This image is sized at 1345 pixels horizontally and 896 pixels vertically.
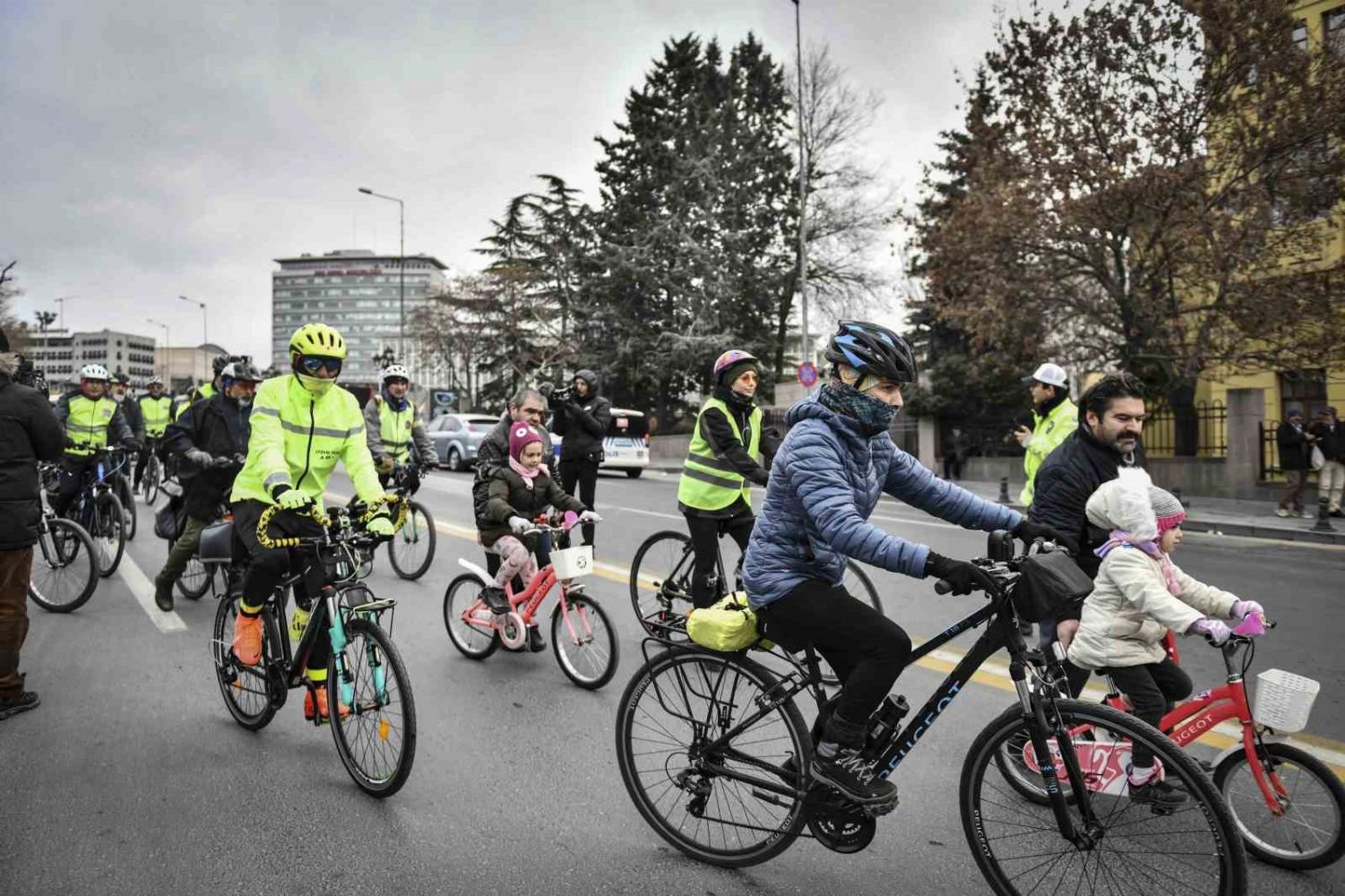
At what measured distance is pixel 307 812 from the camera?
11.9ft

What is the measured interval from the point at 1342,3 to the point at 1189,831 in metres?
23.8

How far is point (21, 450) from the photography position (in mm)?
4918

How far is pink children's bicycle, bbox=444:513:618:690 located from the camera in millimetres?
5242

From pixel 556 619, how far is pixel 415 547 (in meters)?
4.09

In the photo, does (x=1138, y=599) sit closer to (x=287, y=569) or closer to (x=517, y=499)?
(x=287, y=569)

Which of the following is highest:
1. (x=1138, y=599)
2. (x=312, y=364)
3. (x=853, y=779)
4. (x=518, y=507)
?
(x=312, y=364)

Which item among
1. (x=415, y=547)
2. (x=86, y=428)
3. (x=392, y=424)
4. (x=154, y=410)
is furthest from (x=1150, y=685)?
(x=154, y=410)

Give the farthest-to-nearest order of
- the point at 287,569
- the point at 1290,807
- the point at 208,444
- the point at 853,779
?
the point at 208,444, the point at 287,569, the point at 1290,807, the point at 853,779

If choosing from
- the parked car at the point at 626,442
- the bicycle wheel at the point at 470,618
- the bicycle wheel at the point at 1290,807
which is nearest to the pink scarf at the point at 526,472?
the bicycle wheel at the point at 470,618

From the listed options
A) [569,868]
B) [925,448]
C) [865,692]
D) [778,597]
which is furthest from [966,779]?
[925,448]

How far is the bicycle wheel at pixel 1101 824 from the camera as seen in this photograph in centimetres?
240

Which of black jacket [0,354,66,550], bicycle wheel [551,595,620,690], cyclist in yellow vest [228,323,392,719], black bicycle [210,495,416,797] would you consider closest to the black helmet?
black bicycle [210,495,416,797]

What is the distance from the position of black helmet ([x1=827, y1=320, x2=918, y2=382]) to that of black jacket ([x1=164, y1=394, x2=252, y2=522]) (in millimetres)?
5779

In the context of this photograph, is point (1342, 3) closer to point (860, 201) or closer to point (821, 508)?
point (860, 201)
